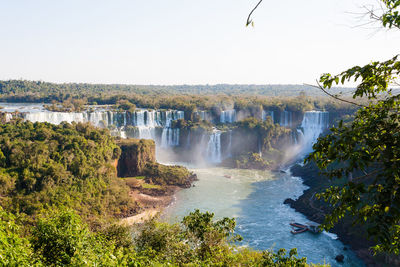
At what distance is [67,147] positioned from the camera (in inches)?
1236

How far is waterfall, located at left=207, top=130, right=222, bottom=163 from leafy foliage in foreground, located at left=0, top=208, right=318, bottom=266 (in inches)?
1559

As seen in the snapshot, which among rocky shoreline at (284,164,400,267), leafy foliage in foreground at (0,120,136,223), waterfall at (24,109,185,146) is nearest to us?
rocky shoreline at (284,164,400,267)

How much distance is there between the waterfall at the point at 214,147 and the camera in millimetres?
55344

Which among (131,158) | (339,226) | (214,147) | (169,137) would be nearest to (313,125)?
(214,147)

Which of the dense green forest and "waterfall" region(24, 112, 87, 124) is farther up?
"waterfall" region(24, 112, 87, 124)

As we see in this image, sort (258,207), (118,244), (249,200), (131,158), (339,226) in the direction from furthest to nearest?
(131,158) < (249,200) < (258,207) < (339,226) < (118,244)

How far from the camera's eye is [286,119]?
67.5 metres

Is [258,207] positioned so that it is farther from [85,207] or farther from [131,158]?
[131,158]

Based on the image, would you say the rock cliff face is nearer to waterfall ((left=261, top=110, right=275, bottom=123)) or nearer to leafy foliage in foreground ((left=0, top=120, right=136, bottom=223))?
leafy foliage in foreground ((left=0, top=120, right=136, bottom=223))

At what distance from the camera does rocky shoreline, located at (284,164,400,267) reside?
70.8 ft

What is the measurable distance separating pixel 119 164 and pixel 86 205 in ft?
40.4

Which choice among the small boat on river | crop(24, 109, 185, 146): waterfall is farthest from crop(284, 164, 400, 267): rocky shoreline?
crop(24, 109, 185, 146): waterfall

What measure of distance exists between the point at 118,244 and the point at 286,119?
5734 cm

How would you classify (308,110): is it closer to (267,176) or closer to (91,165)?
(267,176)
